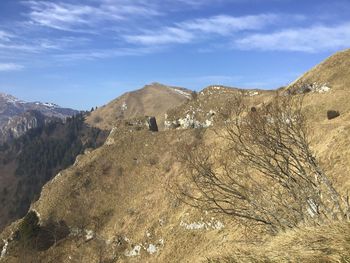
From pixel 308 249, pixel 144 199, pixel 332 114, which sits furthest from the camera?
pixel 144 199

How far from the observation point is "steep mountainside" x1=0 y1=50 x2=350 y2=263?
46.9 m

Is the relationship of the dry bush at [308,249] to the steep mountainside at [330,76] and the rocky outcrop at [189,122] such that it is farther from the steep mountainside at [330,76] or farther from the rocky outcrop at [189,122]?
the rocky outcrop at [189,122]

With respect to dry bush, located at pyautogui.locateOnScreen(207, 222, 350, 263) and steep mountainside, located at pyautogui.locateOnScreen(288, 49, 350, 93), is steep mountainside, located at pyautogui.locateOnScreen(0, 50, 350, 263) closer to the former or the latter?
steep mountainside, located at pyautogui.locateOnScreen(288, 49, 350, 93)

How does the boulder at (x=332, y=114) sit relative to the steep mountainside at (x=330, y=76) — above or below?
below

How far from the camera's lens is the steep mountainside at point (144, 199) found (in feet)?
154

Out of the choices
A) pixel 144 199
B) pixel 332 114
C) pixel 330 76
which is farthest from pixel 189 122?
pixel 332 114

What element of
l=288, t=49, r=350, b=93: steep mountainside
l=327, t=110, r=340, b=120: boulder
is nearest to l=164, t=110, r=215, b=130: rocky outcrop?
l=288, t=49, r=350, b=93: steep mountainside

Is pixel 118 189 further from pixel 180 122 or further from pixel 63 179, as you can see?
pixel 180 122

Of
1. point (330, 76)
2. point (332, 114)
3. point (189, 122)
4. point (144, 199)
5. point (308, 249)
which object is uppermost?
point (330, 76)

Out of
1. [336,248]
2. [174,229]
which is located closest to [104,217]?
[174,229]

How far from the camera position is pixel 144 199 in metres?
72.1

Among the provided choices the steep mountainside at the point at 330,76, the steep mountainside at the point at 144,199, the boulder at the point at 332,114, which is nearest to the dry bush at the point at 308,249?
the steep mountainside at the point at 144,199

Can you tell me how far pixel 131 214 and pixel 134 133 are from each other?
29.2 m

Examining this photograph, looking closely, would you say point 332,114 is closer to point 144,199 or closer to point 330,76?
point 330,76
